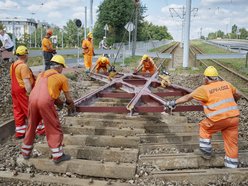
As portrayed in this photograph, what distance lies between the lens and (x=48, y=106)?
15.8ft

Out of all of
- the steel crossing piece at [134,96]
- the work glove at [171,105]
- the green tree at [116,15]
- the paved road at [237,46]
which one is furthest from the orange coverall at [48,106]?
the green tree at [116,15]

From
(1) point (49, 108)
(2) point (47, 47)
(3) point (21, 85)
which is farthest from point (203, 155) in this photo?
(2) point (47, 47)

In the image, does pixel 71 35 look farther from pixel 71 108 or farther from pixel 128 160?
pixel 128 160

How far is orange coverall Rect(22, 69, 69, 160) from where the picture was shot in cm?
481

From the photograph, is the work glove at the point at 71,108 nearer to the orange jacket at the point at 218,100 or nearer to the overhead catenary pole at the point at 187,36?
the orange jacket at the point at 218,100

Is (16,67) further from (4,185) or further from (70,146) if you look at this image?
(4,185)

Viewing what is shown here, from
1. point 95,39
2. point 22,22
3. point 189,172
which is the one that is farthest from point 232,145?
point 22,22

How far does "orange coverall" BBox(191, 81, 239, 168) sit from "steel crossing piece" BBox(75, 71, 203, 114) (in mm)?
745

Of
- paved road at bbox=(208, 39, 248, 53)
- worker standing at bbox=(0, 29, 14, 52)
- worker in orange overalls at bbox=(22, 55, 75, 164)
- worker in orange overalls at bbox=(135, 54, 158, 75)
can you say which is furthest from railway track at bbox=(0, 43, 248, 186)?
paved road at bbox=(208, 39, 248, 53)

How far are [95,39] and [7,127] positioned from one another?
4433cm

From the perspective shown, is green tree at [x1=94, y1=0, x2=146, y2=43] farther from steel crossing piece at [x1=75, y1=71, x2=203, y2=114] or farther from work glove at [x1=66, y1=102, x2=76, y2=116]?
work glove at [x1=66, y1=102, x2=76, y2=116]

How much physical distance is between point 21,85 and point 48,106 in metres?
1.65

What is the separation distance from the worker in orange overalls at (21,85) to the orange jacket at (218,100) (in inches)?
122

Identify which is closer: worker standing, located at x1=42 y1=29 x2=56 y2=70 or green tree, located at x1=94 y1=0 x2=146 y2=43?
worker standing, located at x1=42 y1=29 x2=56 y2=70
